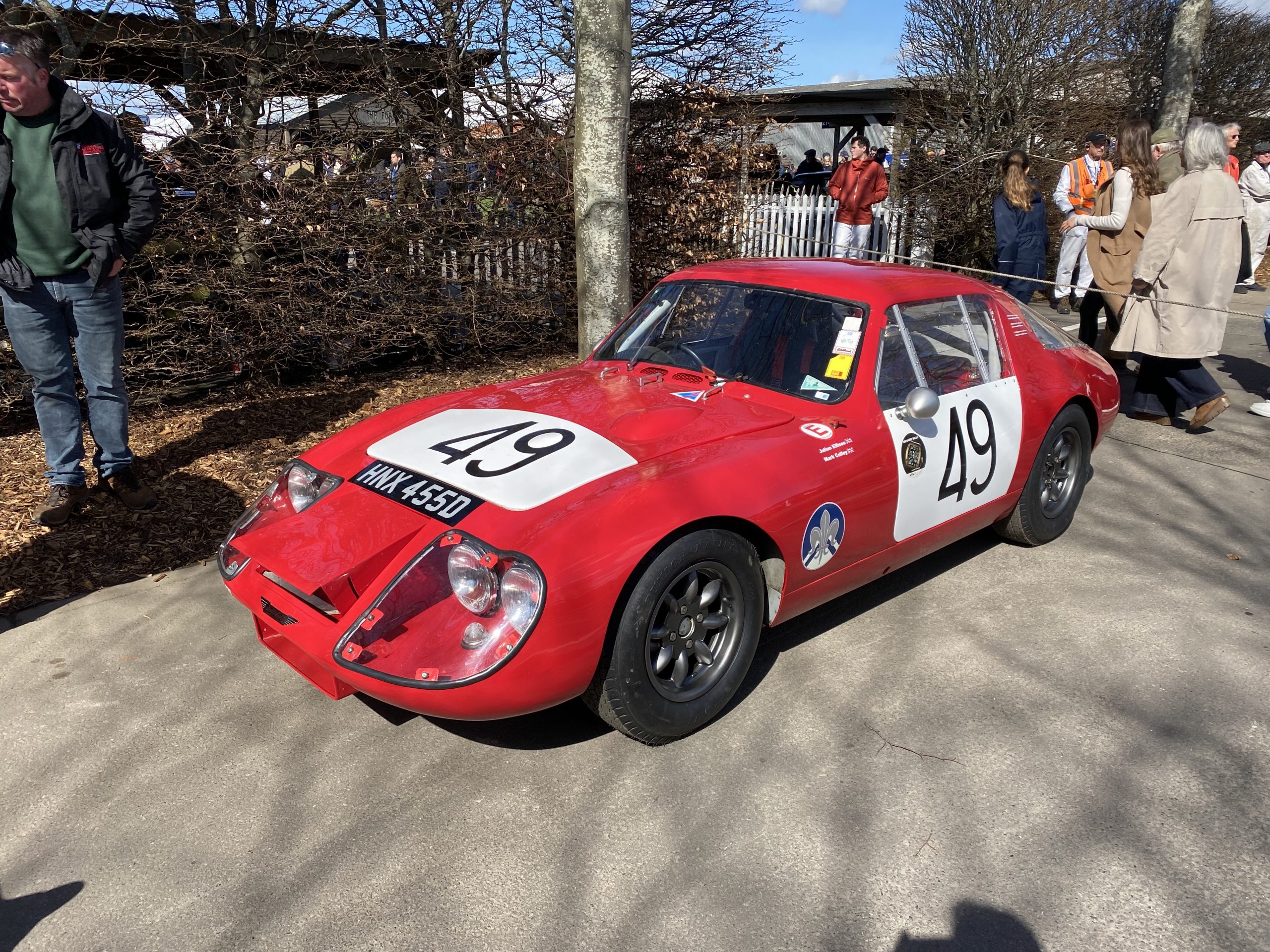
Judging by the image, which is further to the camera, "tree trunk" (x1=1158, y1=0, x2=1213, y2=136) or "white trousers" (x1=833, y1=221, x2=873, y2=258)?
"tree trunk" (x1=1158, y1=0, x2=1213, y2=136)

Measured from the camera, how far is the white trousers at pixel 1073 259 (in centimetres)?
1097

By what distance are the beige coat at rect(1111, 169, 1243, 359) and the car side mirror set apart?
366 cm

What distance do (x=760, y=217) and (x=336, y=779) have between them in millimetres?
11107

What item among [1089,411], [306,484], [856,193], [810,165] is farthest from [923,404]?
[810,165]

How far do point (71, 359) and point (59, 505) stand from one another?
2.45ft

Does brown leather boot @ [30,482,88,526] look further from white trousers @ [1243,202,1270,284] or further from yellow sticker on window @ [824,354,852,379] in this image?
white trousers @ [1243,202,1270,284]

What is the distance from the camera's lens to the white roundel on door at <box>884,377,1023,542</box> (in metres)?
3.66

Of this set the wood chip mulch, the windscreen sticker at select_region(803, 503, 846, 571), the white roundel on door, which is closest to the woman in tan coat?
the white roundel on door

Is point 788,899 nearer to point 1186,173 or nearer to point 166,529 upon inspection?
point 166,529

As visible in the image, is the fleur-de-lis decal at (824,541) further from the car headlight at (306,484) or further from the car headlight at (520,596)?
the car headlight at (306,484)

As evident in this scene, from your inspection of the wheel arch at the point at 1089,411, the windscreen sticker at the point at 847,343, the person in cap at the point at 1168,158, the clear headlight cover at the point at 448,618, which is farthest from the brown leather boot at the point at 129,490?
the person in cap at the point at 1168,158

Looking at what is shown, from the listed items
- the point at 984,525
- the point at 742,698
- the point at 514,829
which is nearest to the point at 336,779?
the point at 514,829

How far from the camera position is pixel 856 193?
420 inches

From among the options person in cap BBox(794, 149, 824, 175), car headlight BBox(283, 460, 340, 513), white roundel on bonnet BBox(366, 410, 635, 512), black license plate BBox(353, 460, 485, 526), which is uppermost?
person in cap BBox(794, 149, 824, 175)
